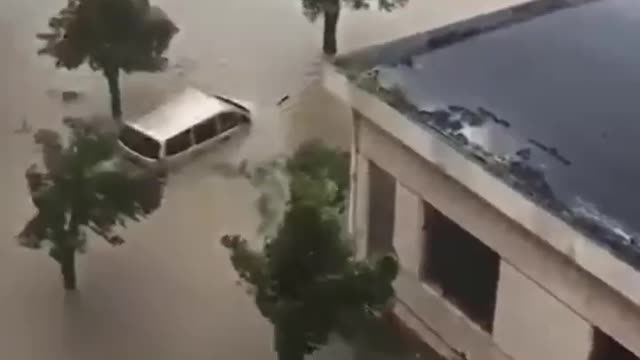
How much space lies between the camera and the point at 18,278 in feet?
4.19

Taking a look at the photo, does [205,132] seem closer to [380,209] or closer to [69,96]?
[69,96]

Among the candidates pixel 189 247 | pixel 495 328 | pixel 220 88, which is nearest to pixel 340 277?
pixel 495 328

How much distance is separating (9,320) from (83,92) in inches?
15.8

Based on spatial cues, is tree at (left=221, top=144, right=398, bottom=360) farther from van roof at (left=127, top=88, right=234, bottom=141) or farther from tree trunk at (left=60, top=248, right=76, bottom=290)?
van roof at (left=127, top=88, right=234, bottom=141)

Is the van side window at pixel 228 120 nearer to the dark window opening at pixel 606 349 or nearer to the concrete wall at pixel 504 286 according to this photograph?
the concrete wall at pixel 504 286

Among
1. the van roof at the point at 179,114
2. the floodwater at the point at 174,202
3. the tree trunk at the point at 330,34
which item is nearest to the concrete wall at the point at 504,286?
the floodwater at the point at 174,202

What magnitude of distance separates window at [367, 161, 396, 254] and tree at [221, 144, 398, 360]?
0.14m

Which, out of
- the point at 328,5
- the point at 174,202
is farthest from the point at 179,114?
the point at 328,5

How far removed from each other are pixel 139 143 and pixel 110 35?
12cm

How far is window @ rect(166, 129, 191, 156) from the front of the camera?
1.42m

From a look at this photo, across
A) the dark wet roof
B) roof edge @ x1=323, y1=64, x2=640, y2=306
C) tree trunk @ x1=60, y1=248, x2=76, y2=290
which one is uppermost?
the dark wet roof

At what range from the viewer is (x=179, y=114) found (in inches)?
57.7

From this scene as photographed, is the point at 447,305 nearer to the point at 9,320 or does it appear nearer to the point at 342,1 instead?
the point at 9,320

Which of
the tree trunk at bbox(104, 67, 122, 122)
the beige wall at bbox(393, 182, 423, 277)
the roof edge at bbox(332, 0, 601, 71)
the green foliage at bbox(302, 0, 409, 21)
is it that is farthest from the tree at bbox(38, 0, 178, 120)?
the beige wall at bbox(393, 182, 423, 277)
